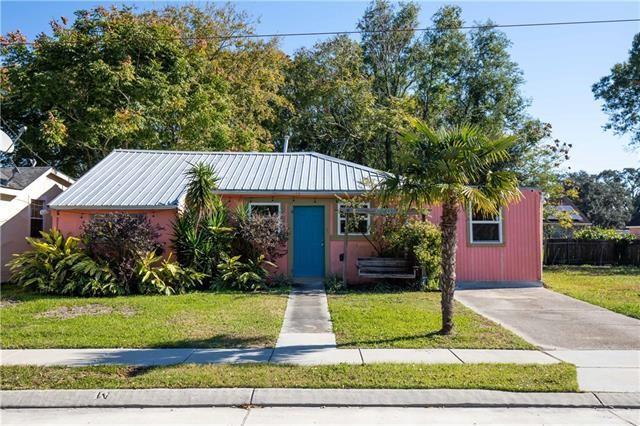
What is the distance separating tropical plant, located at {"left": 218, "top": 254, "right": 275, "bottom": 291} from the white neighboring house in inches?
241

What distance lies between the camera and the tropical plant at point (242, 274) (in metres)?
13.9

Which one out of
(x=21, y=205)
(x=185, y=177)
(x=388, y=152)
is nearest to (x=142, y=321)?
(x=185, y=177)

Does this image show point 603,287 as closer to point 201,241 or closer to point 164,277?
point 201,241

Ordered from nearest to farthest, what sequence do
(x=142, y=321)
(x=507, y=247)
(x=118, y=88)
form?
(x=142, y=321), (x=507, y=247), (x=118, y=88)

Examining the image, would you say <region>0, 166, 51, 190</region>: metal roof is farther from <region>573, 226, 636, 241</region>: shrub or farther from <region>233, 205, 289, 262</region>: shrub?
<region>573, 226, 636, 241</region>: shrub

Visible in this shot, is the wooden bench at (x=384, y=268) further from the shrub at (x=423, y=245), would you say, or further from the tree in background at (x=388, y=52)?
the tree in background at (x=388, y=52)

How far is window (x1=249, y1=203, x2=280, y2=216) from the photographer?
15.9 m

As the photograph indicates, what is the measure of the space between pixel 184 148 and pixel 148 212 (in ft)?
33.5

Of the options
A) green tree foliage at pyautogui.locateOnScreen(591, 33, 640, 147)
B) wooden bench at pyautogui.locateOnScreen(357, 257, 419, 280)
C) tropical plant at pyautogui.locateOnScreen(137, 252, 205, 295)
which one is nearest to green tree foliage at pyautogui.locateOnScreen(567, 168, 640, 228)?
green tree foliage at pyautogui.locateOnScreen(591, 33, 640, 147)

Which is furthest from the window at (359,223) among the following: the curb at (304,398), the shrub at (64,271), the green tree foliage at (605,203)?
the green tree foliage at (605,203)

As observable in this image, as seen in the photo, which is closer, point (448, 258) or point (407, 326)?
point (448, 258)

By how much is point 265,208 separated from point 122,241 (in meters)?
4.53

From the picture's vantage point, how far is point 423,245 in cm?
1416

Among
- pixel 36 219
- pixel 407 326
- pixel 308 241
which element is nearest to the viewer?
pixel 407 326
